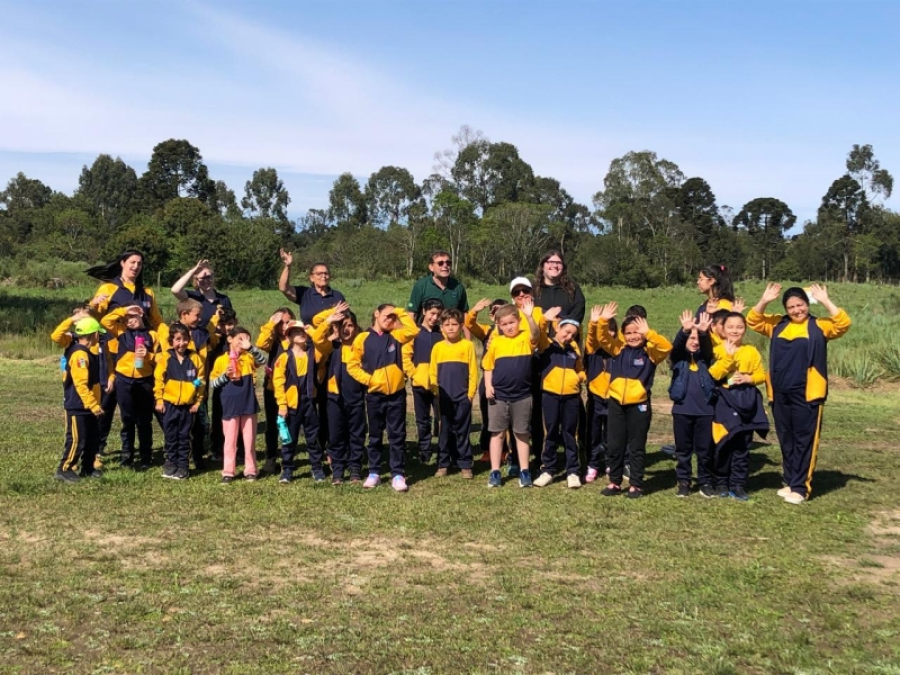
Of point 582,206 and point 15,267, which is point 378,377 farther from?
point 582,206

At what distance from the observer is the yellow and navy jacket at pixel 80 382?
7.02 metres

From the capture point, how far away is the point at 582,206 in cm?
8412

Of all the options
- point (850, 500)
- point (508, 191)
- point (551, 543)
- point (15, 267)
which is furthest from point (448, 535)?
point (508, 191)

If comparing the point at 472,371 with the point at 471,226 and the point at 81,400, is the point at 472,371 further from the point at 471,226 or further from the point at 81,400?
the point at 471,226

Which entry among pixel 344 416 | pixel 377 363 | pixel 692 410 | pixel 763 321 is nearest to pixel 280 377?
pixel 344 416

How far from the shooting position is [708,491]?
273 inches

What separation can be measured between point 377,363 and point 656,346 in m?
2.55

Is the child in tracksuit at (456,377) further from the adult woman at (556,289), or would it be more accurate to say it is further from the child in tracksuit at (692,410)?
the child in tracksuit at (692,410)

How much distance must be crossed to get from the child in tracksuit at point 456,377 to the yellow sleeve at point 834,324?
10.5 ft

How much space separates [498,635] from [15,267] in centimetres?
4736

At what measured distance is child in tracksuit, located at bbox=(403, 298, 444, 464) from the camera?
25.8 ft

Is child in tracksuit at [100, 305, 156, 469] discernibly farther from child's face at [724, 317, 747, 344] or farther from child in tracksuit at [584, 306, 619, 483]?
child's face at [724, 317, 747, 344]

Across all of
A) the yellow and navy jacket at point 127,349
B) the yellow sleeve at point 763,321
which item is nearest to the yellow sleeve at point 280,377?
the yellow and navy jacket at point 127,349

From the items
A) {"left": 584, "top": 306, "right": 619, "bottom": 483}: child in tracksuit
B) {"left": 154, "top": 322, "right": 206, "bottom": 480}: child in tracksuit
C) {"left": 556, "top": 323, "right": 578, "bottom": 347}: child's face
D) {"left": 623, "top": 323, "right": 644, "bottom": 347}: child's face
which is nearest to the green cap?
{"left": 154, "top": 322, "right": 206, "bottom": 480}: child in tracksuit
